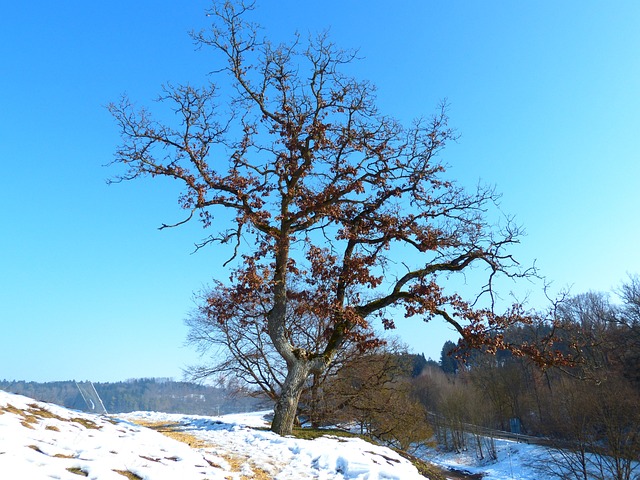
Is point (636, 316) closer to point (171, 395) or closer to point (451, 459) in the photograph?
point (451, 459)

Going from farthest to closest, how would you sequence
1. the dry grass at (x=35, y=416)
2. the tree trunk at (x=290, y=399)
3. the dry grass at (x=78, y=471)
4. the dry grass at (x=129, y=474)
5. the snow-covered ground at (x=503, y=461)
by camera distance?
the snow-covered ground at (x=503, y=461), the tree trunk at (x=290, y=399), the dry grass at (x=35, y=416), the dry grass at (x=129, y=474), the dry grass at (x=78, y=471)

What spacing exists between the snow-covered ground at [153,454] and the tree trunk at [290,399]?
1.00 metres

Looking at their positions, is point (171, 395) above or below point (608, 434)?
above

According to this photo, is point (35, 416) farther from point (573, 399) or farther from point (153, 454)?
point (573, 399)

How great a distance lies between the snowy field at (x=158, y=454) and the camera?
5.02 meters

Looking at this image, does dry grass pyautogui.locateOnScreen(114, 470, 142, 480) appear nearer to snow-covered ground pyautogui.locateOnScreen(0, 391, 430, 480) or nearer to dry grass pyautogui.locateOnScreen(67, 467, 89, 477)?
snow-covered ground pyautogui.locateOnScreen(0, 391, 430, 480)

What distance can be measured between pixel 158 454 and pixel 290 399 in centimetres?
520

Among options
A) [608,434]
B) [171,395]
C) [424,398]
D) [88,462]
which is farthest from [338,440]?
[171,395]

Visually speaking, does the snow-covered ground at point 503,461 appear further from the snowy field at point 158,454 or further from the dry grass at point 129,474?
the dry grass at point 129,474

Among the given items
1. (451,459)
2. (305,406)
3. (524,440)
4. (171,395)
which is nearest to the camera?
(305,406)

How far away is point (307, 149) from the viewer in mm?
12555

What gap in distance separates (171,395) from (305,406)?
175 m

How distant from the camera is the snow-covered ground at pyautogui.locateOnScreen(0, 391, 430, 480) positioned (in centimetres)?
500

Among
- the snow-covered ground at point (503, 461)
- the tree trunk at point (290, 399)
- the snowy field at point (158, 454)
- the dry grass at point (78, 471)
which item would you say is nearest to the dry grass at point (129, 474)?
the snowy field at point (158, 454)
